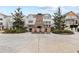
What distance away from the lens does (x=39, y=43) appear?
6.30 meters

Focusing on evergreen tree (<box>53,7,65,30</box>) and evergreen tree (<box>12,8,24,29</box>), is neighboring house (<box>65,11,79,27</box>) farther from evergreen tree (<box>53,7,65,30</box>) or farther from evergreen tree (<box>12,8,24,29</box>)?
evergreen tree (<box>12,8,24,29</box>)

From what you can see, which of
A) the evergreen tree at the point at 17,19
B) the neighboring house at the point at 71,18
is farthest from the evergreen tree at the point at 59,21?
the evergreen tree at the point at 17,19

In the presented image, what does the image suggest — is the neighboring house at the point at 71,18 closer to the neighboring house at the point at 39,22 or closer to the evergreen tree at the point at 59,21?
the evergreen tree at the point at 59,21

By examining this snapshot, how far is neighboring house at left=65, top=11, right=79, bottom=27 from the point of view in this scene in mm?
6293

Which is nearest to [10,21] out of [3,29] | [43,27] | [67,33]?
[3,29]

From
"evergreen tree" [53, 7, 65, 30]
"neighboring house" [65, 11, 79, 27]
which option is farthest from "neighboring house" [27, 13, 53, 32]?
"neighboring house" [65, 11, 79, 27]

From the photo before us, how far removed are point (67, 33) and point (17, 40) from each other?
34.5 inches

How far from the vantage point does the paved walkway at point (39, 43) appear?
623 centimetres

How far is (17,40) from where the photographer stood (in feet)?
20.7

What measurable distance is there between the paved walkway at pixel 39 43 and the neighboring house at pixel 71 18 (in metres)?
0.20

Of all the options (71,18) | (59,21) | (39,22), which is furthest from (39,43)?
(71,18)
